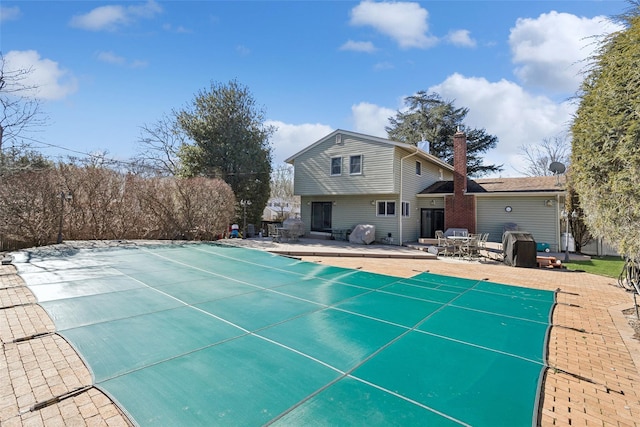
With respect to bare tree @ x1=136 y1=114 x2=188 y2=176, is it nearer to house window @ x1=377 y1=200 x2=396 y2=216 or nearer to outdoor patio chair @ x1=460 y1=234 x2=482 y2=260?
house window @ x1=377 y1=200 x2=396 y2=216

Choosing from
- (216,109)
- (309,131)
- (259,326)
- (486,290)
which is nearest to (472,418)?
(259,326)

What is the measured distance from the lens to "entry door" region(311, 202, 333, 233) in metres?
17.1

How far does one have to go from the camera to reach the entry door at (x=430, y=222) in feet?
52.4

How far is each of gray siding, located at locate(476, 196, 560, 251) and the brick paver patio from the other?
784cm

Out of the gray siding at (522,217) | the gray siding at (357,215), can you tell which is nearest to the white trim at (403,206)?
the gray siding at (357,215)

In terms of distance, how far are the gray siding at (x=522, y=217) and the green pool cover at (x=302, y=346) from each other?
800 centimetres

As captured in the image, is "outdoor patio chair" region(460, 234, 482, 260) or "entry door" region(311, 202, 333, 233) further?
"entry door" region(311, 202, 333, 233)

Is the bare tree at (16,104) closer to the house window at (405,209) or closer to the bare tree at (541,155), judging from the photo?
the house window at (405,209)

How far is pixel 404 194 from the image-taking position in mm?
14688

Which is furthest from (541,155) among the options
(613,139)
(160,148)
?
(160,148)

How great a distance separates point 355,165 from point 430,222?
5.29 m

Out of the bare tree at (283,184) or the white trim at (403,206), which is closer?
the white trim at (403,206)

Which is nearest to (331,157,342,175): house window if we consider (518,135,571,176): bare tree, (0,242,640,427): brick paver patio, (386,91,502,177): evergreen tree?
(0,242,640,427): brick paver patio

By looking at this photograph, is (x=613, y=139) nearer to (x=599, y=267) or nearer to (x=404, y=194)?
(x=599, y=267)
